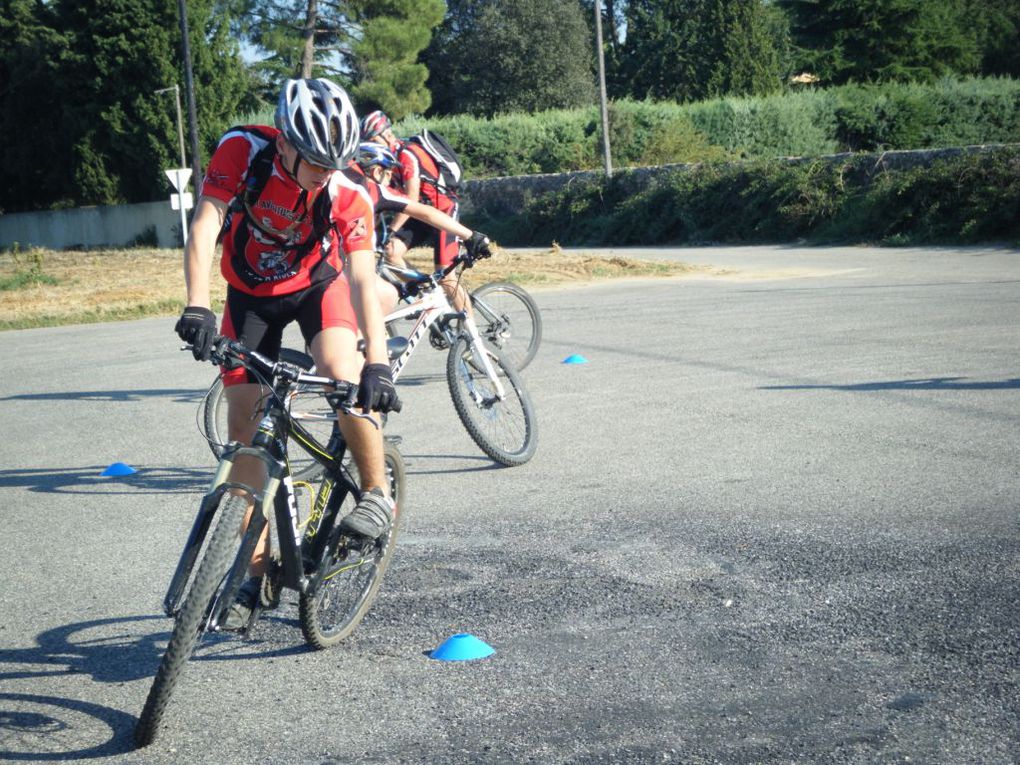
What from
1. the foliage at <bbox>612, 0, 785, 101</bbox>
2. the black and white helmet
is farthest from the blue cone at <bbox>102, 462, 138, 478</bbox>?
the foliage at <bbox>612, 0, 785, 101</bbox>

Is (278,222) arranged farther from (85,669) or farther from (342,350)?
(85,669)

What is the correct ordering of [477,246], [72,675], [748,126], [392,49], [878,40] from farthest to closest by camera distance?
[878,40], [392,49], [748,126], [477,246], [72,675]

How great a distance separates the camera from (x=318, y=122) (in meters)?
4.02

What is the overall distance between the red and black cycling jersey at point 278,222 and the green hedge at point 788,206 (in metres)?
21.0

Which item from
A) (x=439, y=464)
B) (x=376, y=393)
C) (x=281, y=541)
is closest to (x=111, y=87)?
(x=439, y=464)

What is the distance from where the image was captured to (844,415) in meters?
8.36

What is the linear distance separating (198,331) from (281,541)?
2.56 feet

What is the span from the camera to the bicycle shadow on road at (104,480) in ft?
23.4

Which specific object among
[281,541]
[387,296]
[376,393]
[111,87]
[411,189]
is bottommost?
[281,541]

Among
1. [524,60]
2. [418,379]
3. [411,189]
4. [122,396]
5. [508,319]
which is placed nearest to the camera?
[411,189]

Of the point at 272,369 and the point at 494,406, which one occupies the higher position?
the point at 272,369

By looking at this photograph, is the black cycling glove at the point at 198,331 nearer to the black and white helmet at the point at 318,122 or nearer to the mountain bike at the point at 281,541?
the mountain bike at the point at 281,541

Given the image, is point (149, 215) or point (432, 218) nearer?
point (432, 218)

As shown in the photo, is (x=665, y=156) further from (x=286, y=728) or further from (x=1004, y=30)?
(x=286, y=728)
